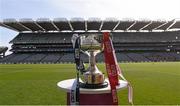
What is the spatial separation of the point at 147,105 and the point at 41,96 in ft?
12.0

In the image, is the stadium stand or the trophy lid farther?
the stadium stand

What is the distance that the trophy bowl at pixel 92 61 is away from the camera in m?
2.29

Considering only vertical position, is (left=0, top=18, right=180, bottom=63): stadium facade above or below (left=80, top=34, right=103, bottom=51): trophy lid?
above

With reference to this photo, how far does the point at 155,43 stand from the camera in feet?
217

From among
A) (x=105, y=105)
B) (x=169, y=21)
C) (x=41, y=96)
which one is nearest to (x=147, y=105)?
(x=41, y=96)

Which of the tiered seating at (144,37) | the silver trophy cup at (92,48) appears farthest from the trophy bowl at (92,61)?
the tiered seating at (144,37)

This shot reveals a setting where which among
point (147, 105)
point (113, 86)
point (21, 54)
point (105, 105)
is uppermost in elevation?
point (21, 54)

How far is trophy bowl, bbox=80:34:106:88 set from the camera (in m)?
2.29

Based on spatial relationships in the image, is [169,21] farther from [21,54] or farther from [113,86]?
[113,86]

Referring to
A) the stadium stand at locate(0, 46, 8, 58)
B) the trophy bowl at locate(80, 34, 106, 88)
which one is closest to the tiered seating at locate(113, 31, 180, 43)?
the stadium stand at locate(0, 46, 8, 58)

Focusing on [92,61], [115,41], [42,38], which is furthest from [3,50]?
[92,61]

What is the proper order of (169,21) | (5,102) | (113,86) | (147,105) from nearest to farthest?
(113,86) < (147,105) < (5,102) < (169,21)

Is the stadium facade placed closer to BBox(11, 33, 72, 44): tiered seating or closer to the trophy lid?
Result: BBox(11, 33, 72, 44): tiered seating

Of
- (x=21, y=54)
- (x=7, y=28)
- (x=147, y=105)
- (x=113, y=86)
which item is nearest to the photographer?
(x=113, y=86)
